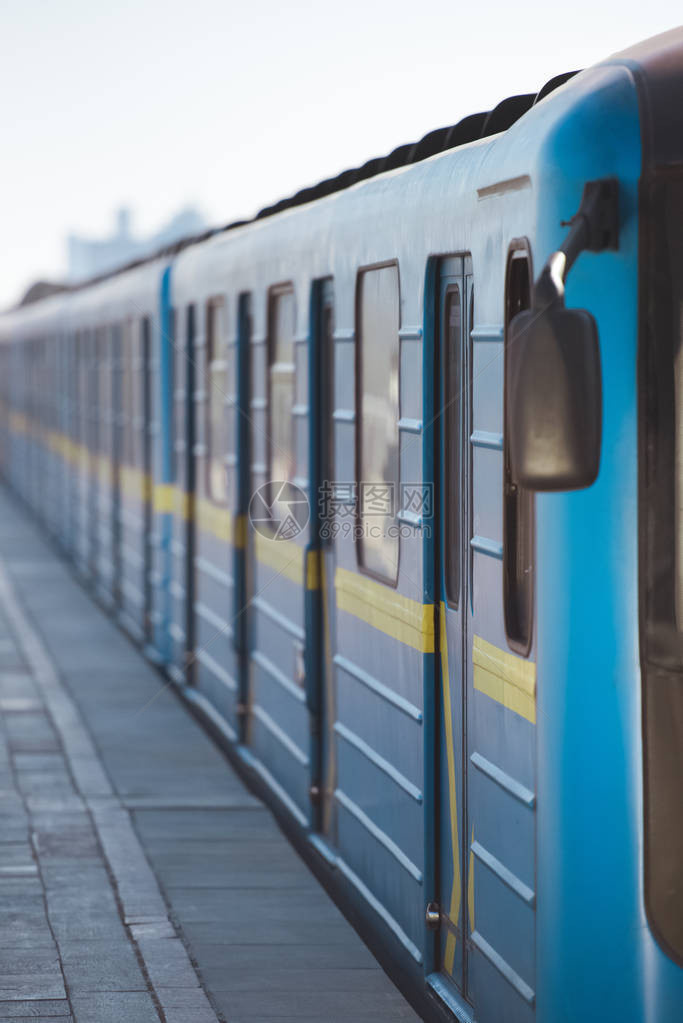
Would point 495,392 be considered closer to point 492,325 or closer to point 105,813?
point 492,325

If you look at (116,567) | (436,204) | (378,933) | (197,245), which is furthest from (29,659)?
(436,204)

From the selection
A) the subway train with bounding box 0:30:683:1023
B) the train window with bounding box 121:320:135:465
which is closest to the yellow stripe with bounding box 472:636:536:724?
the subway train with bounding box 0:30:683:1023

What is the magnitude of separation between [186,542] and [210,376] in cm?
160

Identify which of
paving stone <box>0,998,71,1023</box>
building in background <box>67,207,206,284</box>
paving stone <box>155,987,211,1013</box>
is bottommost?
paving stone <box>155,987,211,1013</box>

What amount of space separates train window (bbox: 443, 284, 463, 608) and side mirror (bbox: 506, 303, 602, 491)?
1.41 metres

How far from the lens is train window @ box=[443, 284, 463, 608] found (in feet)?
17.1

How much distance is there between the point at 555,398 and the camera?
147 inches

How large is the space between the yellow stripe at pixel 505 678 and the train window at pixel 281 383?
10.1ft

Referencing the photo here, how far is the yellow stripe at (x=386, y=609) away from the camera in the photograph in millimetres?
5488

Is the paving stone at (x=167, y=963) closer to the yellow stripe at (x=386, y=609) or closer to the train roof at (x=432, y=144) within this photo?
the yellow stripe at (x=386, y=609)

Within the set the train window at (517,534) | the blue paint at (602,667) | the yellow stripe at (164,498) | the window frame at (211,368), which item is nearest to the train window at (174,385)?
the yellow stripe at (164,498)

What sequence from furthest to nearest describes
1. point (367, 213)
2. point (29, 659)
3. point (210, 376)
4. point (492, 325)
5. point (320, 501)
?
point (29, 659) → point (210, 376) → point (320, 501) → point (367, 213) → point (492, 325)

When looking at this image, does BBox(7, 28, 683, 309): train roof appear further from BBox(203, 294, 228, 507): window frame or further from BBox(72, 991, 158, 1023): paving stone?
BBox(72, 991, 158, 1023): paving stone

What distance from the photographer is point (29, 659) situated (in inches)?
548
